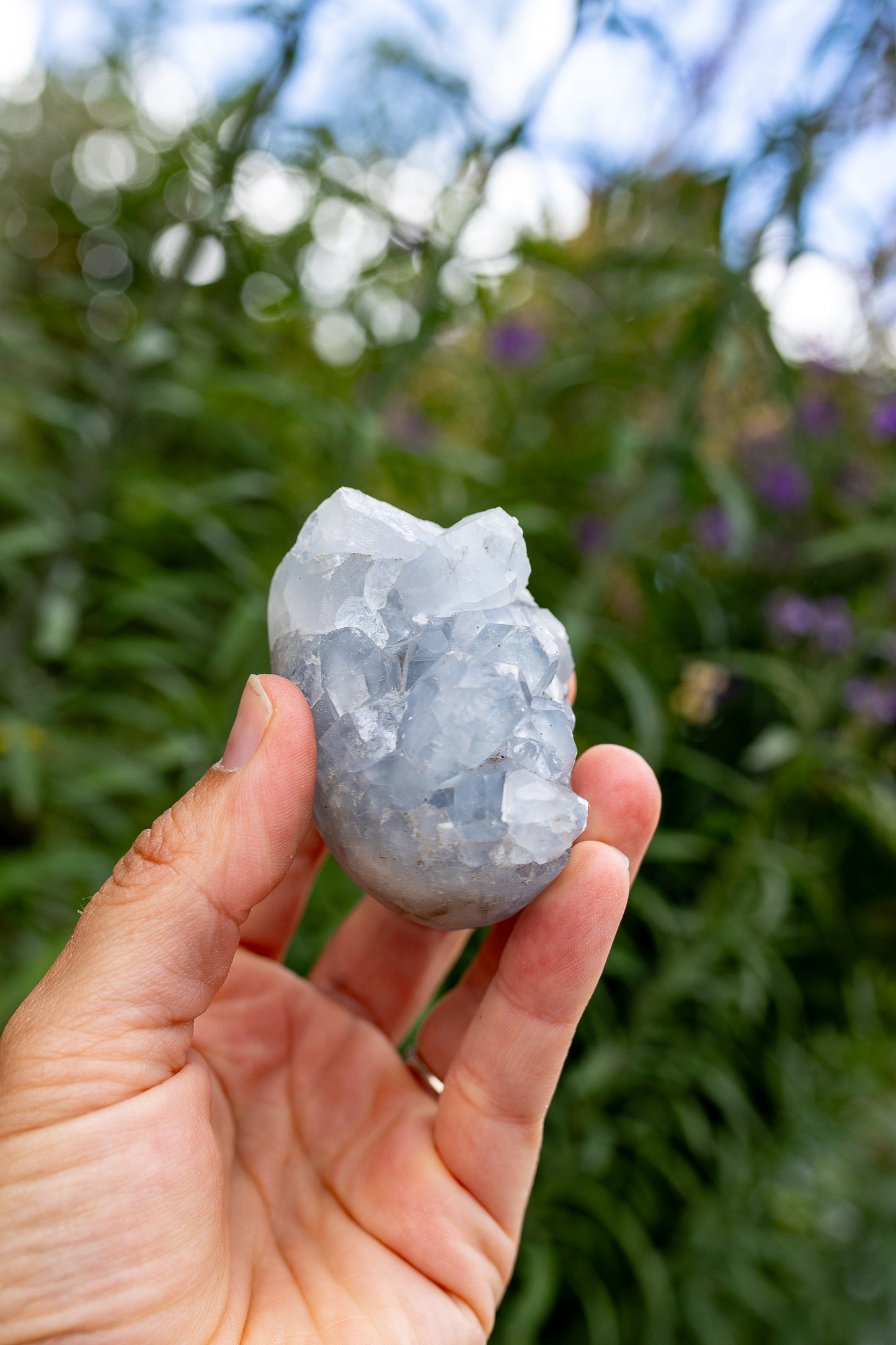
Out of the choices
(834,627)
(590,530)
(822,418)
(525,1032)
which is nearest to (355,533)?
(525,1032)

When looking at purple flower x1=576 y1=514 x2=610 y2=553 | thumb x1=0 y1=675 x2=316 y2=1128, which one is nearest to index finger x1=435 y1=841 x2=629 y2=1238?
thumb x1=0 y1=675 x2=316 y2=1128

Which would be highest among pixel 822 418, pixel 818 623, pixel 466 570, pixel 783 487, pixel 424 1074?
pixel 466 570

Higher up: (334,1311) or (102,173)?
(102,173)

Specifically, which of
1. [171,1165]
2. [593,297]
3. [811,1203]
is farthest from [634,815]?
[811,1203]

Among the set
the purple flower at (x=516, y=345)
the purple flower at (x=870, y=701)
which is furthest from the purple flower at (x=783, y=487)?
the purple flower at (x=516, y=345)

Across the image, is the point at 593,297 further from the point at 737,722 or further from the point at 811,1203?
the point at 811,1203

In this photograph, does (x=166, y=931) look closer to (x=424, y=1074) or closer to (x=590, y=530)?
(x=424, y=1074)
